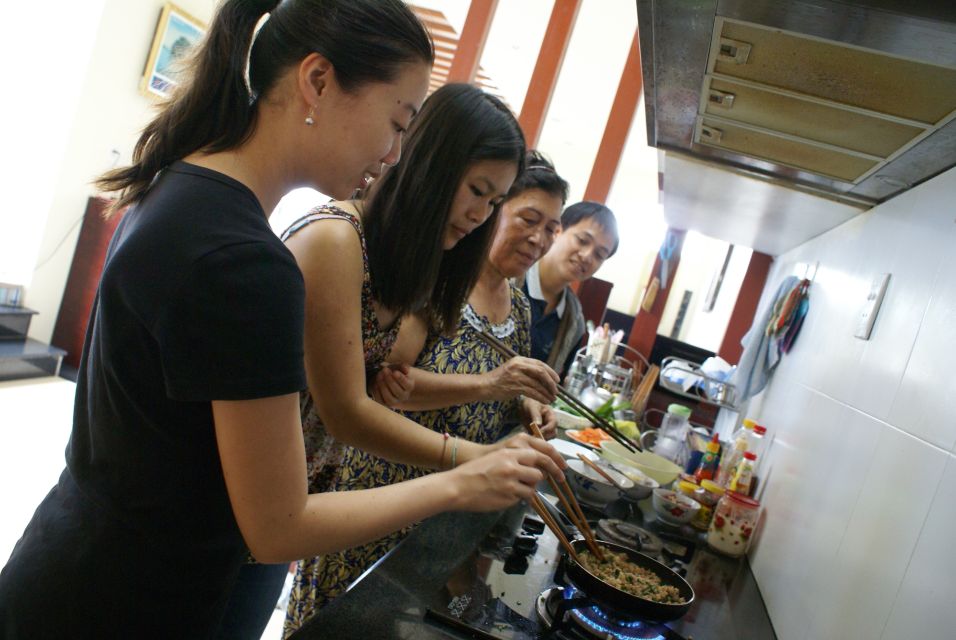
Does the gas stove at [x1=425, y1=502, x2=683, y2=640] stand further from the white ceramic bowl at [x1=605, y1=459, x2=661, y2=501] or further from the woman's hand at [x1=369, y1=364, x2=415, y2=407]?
the white ceramic bowl at [x1=605, y1=459, x2=661, y2=501]

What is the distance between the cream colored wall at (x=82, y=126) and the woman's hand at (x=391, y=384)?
444 cm

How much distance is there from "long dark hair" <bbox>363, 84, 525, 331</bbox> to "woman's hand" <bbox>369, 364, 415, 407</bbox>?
0.14m


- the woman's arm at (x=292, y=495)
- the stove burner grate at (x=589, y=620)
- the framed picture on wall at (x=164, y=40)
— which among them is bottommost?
the stove burner grate at (x=589, y=620)

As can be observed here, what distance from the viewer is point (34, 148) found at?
4555mm

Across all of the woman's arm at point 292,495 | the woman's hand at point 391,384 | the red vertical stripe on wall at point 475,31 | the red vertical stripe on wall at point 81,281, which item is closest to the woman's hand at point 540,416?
the woman's hand at point 391,384

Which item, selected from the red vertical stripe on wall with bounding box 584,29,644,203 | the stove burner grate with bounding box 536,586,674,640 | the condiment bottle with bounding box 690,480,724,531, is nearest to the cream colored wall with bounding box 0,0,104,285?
the red vertical stripe on wall with bounding box 584,29,644,203

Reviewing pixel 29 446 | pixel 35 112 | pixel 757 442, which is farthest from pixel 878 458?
pixel 35 112

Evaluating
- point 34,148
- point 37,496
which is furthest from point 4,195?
point 37,496

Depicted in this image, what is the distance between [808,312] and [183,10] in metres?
5.09

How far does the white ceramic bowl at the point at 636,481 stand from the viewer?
1971 millimetres

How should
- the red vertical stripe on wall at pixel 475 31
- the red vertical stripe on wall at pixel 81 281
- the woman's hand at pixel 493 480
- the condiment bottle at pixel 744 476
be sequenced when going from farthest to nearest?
the red vertical stripe on wall at pixel 81 281
the red vertical stripe on wall at pixel 475 31
the condiment bottle at pixel 744 476
the woman's hand at pixel 493 480

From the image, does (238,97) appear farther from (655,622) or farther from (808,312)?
(808,312)

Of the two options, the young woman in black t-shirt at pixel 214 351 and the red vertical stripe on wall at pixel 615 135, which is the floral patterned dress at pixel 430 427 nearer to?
the young woman in black t-shirt at pixel 214 351

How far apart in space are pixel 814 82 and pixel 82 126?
5.05m
